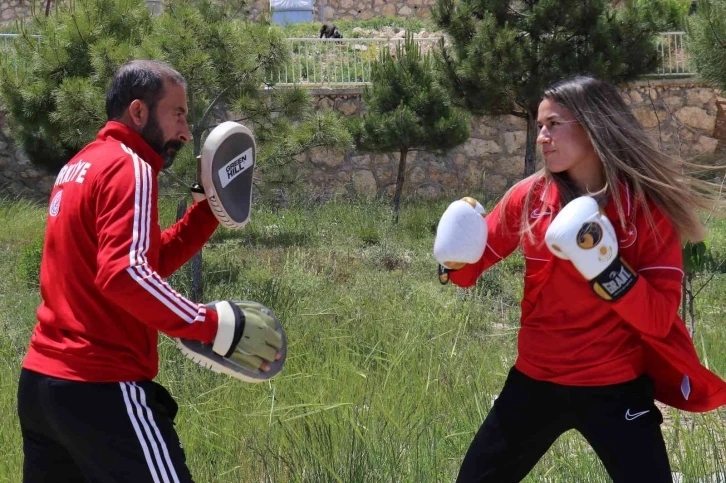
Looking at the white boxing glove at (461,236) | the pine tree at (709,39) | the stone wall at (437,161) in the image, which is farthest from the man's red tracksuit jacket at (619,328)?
the stone wall at (437,161)

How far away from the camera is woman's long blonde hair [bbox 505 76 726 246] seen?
95.7 inches

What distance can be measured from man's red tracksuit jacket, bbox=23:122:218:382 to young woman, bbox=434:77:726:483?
82 cm

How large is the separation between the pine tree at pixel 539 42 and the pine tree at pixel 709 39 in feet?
4.45

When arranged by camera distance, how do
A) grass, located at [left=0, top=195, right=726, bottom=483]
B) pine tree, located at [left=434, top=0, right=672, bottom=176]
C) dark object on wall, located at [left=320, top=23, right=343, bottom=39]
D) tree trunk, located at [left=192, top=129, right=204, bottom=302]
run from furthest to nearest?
1. dark object on wall, located at [left=320, top=23, right=343, bottom=39]
2. pine tree, located at [left=434, top=0, right=672, bottom=176]
3. tree trunk, located at [left=192, top=129, right=204, bottom=302]
4. grass, located at [left=0, top=195, right=726, bottom=483]

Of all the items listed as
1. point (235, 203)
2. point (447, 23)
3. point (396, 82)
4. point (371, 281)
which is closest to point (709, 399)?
point (235, 203)

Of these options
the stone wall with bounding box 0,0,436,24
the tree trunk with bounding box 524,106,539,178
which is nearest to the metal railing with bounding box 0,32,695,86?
the tree trunk with bounding box 524,106,539,178

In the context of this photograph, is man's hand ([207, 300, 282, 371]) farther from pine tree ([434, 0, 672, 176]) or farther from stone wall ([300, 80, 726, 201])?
stone wall ([300, 80, 726, 201])

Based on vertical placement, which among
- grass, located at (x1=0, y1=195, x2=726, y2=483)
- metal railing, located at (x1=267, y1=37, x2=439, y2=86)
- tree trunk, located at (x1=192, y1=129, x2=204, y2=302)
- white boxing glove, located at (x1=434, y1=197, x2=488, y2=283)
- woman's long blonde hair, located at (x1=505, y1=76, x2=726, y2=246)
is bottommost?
tree trunk, located at (x1=192, y1=129, x2=204, y2=302)

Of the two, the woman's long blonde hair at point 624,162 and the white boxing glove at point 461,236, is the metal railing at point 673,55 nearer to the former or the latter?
the woman's long blonde hair at point 624,162

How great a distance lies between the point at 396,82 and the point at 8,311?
5.49 meters

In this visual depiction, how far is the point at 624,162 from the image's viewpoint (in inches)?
97.7

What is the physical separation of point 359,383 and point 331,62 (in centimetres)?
954

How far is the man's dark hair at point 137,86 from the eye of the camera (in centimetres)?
235

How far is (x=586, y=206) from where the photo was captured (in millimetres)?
2291
